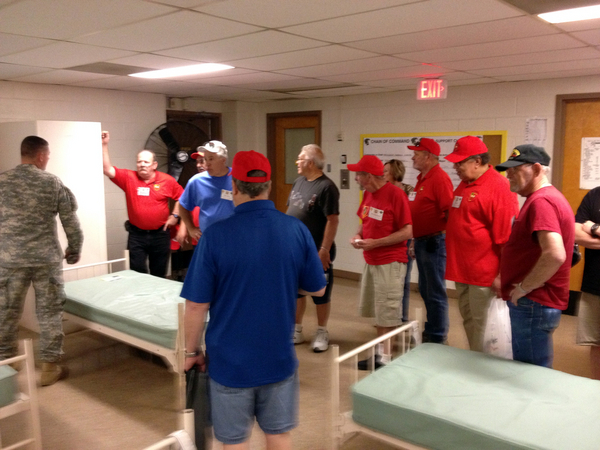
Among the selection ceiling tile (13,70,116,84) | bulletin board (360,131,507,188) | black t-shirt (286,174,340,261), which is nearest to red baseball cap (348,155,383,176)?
black t-shirt (286,174,340,261)

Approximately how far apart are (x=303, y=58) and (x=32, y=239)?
218 cm

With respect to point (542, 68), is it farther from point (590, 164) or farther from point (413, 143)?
point (413, 143)

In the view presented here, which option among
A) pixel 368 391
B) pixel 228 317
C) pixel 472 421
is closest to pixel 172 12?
pixel 228 317

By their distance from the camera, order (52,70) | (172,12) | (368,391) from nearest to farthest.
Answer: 1. (368,391)
2. (172,12)
3. (52,70)

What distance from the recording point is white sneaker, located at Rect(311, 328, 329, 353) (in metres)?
3.89

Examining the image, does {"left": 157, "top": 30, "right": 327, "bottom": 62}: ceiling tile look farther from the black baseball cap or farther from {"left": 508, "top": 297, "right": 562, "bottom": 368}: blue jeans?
{"left": 508, "top": 297, "right": 562, "bottom": 368}: blue jeans

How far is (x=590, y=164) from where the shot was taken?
4.55 m

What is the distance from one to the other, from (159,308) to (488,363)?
2074 mm

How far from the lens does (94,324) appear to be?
347 centimetres

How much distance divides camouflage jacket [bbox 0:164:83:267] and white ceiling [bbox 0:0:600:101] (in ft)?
2.71

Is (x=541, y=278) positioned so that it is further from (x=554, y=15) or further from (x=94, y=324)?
(x=94, y=324)

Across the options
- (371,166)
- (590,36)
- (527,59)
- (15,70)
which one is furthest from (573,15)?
(15,70)

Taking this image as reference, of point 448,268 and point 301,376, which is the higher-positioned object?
point 448,268

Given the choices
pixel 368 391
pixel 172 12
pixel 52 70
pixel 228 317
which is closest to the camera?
pixel 228 317
